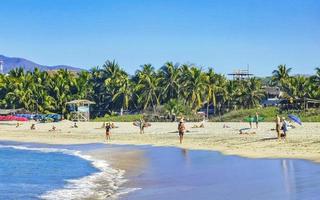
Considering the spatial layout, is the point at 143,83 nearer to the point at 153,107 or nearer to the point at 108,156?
the point at 153,107

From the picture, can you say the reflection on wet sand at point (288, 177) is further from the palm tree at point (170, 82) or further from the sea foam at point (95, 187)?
the palm tree at point (170, 82)

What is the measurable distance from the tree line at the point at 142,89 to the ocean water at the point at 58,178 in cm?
3646

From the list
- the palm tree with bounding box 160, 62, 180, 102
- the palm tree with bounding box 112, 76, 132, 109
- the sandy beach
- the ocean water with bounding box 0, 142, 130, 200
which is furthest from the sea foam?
the palm tree with bounding box 112, 76, 132, 109

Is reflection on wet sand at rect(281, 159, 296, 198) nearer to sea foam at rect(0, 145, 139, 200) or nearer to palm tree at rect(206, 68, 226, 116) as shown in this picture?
sea foam at rect(0, 145, 139, 200)

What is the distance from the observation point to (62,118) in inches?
2751

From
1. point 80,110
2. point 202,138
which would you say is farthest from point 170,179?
point 80,110

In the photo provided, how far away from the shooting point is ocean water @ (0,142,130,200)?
15547mm

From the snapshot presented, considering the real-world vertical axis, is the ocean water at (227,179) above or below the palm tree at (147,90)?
below

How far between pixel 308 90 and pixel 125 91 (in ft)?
76.7

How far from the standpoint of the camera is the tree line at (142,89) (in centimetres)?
6844

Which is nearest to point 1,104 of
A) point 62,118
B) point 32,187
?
point 62,118

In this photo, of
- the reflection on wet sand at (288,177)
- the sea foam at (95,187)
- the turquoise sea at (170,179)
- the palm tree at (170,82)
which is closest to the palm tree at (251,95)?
the palm tree at (170,82)

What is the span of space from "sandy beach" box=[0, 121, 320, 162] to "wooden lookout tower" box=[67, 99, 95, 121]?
5.63m

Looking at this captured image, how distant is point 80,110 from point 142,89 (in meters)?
8.81
